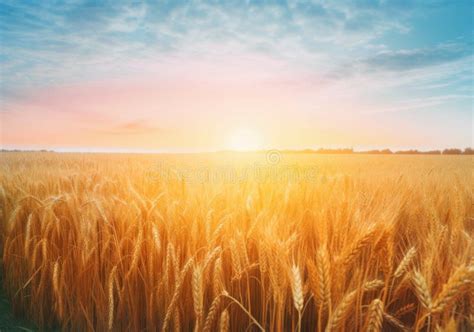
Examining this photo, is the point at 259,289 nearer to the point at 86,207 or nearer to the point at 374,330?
the point at 374,330

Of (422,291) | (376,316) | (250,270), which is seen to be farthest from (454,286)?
(250,270)

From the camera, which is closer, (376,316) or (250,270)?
(376,316)

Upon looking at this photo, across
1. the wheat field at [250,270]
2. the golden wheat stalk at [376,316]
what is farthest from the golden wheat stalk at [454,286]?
the golden wheat stalk at [376,316]

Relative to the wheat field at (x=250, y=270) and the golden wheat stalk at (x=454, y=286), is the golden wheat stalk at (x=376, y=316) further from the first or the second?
the golden wheat stalk at (x=454, y=286)

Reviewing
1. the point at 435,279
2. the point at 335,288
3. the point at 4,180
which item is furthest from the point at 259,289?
the point at 4,180

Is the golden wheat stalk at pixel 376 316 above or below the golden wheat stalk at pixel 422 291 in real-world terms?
below

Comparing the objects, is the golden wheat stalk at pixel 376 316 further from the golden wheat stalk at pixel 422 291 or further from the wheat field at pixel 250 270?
the golden wheat stalk at pixel 422 291

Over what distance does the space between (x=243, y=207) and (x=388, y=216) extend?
0.77 meters

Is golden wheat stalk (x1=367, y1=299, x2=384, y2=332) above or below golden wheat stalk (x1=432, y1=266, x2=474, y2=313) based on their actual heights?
below

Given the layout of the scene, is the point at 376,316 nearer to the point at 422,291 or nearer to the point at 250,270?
the point at 422,291

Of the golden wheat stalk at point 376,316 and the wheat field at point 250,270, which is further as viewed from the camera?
the wheat field at point 250,270

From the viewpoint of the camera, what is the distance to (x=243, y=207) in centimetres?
170

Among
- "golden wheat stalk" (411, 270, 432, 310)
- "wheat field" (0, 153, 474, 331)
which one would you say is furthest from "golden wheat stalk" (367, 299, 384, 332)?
"golden wheat stalk" (411, 270, 432, 310)

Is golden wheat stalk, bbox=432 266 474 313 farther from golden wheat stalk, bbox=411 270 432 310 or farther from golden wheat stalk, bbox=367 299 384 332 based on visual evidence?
golden wheat stalk, bbox=367 299 384 332
